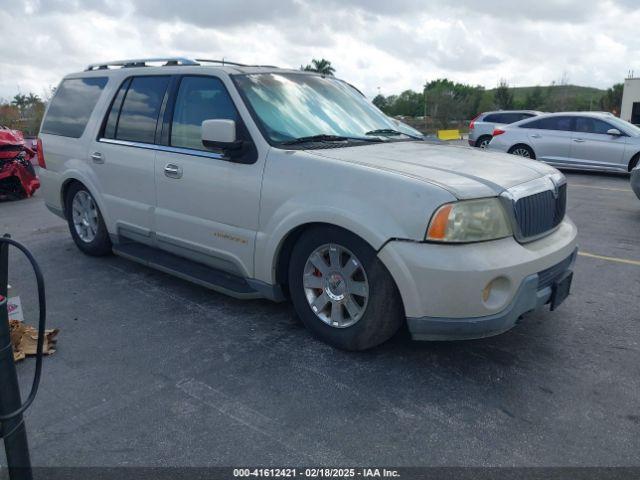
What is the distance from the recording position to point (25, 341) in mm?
3670

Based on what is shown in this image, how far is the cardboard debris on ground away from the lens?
11.8 feet

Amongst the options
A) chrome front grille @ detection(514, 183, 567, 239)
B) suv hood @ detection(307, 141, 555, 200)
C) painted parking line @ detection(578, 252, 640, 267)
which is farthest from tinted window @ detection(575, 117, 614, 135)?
chrome front grille @ detection(514, 183, 567, 239)

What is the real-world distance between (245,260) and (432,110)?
58.5 meters

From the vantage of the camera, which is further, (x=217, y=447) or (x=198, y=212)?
(x=198, y=212)

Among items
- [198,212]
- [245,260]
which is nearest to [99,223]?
[198,212]

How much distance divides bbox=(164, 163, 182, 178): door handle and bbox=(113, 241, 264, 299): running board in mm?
684

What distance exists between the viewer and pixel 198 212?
4.23 metres

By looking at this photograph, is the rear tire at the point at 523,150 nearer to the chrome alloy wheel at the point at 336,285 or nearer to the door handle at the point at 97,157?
the door handle at the point at 97,157

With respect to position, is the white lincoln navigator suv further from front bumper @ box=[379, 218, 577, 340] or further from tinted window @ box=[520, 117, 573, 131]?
tinted window @ box=[520, 117, 573, 131]

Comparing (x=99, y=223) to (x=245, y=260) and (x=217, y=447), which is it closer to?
(x=245, y=260)

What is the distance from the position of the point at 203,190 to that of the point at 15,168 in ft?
24.0

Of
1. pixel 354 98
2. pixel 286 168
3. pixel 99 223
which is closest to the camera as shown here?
pixel 286 168

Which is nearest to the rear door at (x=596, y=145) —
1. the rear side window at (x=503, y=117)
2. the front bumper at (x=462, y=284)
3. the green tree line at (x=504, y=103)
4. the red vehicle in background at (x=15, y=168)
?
the rear side window at (x=503, y=117)

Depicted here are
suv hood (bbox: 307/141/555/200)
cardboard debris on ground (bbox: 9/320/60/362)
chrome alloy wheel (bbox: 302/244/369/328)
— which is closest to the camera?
suv hood (bbox: 307/141/555/200)
